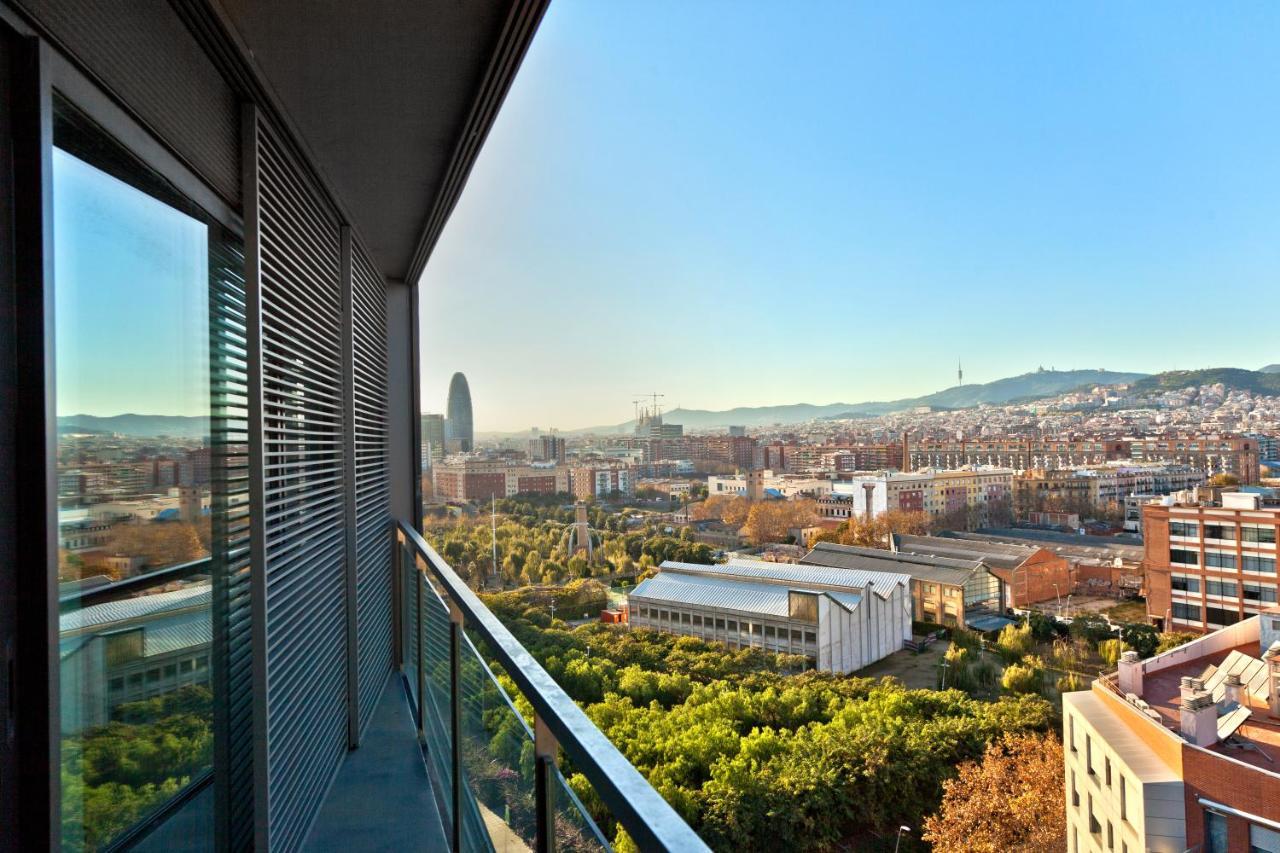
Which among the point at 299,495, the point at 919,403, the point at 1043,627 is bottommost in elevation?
the point at 1043,627

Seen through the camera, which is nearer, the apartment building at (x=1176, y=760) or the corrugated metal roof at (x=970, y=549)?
the apartment building at (x=1176, y=760)

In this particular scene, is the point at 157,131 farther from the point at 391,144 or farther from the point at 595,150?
the point at 595,150

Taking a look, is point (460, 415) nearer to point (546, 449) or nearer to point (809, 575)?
point (546, 449)

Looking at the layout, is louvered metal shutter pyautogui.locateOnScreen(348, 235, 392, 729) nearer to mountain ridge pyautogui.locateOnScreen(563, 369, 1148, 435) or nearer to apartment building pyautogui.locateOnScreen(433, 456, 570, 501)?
apartment building pyautogui.locateOnScreen(433, 456, 570, 501)

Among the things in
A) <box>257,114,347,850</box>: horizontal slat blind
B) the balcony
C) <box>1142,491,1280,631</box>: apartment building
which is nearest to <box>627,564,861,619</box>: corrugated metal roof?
<box>1142,491,1280,631</box>: apartment building

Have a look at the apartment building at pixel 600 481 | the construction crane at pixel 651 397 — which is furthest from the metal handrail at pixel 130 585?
the construction crane at pixel 651 397

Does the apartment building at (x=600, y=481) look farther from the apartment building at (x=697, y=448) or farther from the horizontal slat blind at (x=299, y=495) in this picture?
the horizontal slat blind at (x=299, y=495)

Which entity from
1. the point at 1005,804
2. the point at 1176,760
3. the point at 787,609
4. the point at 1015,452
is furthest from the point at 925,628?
the point at 1015,452
